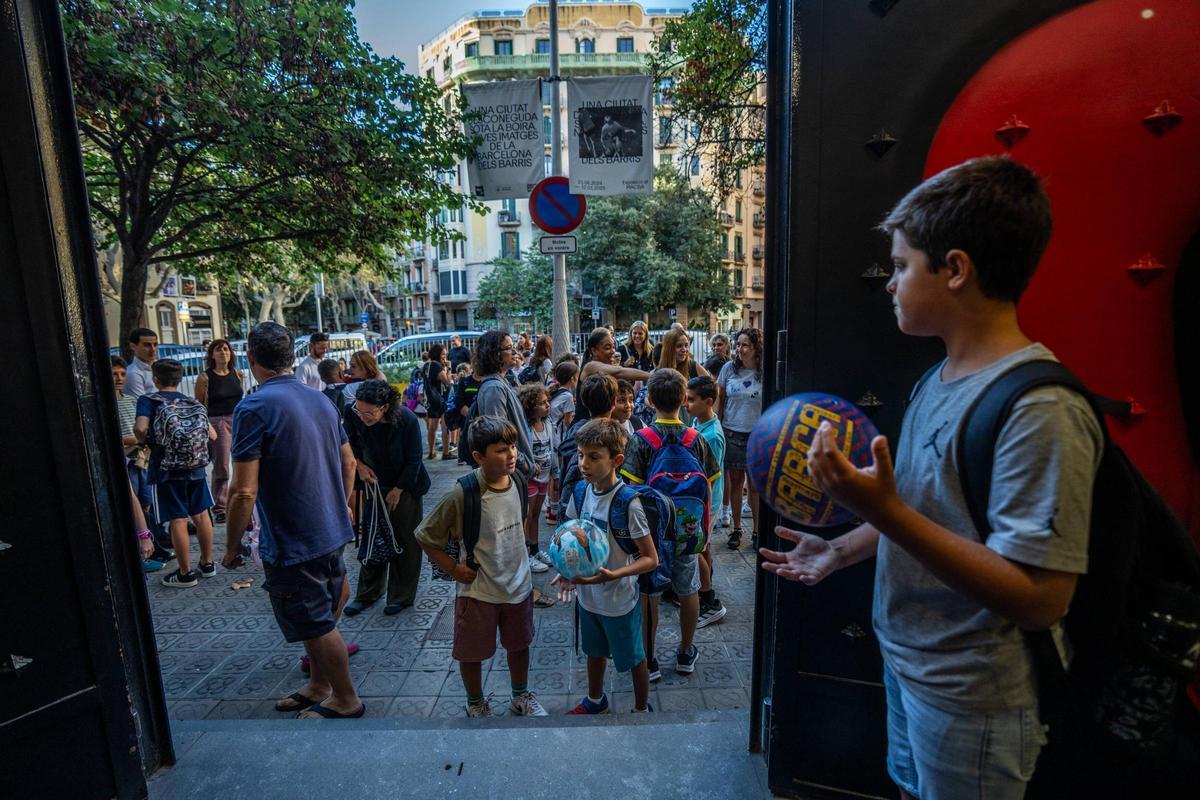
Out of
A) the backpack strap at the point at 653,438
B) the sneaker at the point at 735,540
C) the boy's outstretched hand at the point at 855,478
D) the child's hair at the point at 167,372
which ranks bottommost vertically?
the sneaker at the point at 735,540

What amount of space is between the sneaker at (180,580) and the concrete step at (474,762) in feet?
9.16

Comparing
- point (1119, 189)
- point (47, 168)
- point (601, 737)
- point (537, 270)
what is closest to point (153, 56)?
point (47, 168)

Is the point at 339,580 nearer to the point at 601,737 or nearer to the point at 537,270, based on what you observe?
the point at 601,737

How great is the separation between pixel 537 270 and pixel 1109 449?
34.4 m

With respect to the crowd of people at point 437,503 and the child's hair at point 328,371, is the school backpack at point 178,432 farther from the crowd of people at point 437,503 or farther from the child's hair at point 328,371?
the child's hair at point 328,371

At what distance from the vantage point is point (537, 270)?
34250mm

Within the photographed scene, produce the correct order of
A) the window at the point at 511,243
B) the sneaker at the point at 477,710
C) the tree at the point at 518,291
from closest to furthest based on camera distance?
1. the sneaker at the point at 477,710
2. the tree at the point at 518,291
3. the window at the point at 511,243

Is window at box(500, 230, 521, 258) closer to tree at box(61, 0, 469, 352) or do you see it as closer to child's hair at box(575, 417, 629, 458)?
tree at box(61, 0, 469, 352)

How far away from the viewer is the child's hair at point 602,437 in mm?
2832

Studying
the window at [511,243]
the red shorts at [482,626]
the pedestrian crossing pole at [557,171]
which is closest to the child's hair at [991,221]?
the red shorts at [482,626]

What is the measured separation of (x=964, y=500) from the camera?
120cm

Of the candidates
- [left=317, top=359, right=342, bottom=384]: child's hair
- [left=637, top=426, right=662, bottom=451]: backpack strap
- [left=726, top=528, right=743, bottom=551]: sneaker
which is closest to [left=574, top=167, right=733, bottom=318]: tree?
[left=317, top=359, right=342, bottom=384]: child's hair

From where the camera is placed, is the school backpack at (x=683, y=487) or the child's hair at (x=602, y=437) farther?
the school backpack at (x=683, y=487)

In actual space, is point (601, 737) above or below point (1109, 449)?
below
